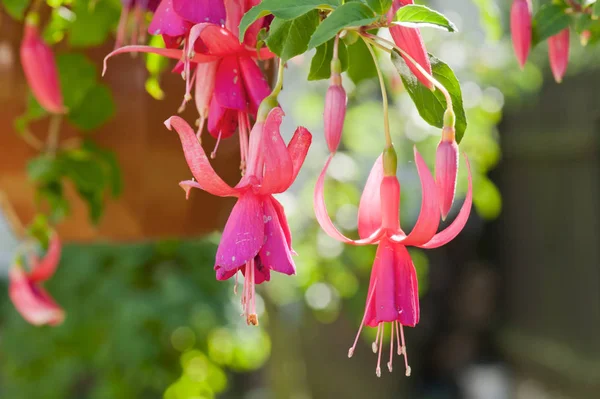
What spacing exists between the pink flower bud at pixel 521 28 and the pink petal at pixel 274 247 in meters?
0.21

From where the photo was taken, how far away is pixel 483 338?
3.24m

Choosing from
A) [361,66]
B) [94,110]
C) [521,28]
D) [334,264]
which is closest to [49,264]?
[94,110]

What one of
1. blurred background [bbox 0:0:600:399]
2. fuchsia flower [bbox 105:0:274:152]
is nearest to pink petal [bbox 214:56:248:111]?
fuchsia flower [bbox 105:0:274:152]

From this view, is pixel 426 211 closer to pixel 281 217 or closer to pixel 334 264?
pixel 281 217

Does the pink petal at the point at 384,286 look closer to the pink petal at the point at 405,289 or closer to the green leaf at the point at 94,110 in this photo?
the pink petal at the point at 405,289

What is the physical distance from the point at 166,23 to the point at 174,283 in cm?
130

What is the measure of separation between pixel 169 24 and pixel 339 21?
76 millimetres

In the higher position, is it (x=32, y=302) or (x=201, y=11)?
(x=201, y=11)

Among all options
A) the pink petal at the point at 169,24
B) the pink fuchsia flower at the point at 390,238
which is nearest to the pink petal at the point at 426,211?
the pink fuchsia flower at the point at 390,238

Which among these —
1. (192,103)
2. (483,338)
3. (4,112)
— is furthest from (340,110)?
(483,338)

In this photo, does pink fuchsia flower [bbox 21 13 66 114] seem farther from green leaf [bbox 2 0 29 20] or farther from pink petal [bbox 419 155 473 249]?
pink petal [bbox 419 155 473 249]

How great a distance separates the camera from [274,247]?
0.30 metres

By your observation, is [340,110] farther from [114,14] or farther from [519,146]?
[519,146]

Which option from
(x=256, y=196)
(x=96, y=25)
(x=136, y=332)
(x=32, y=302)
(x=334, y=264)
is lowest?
(x=136, y=332)
